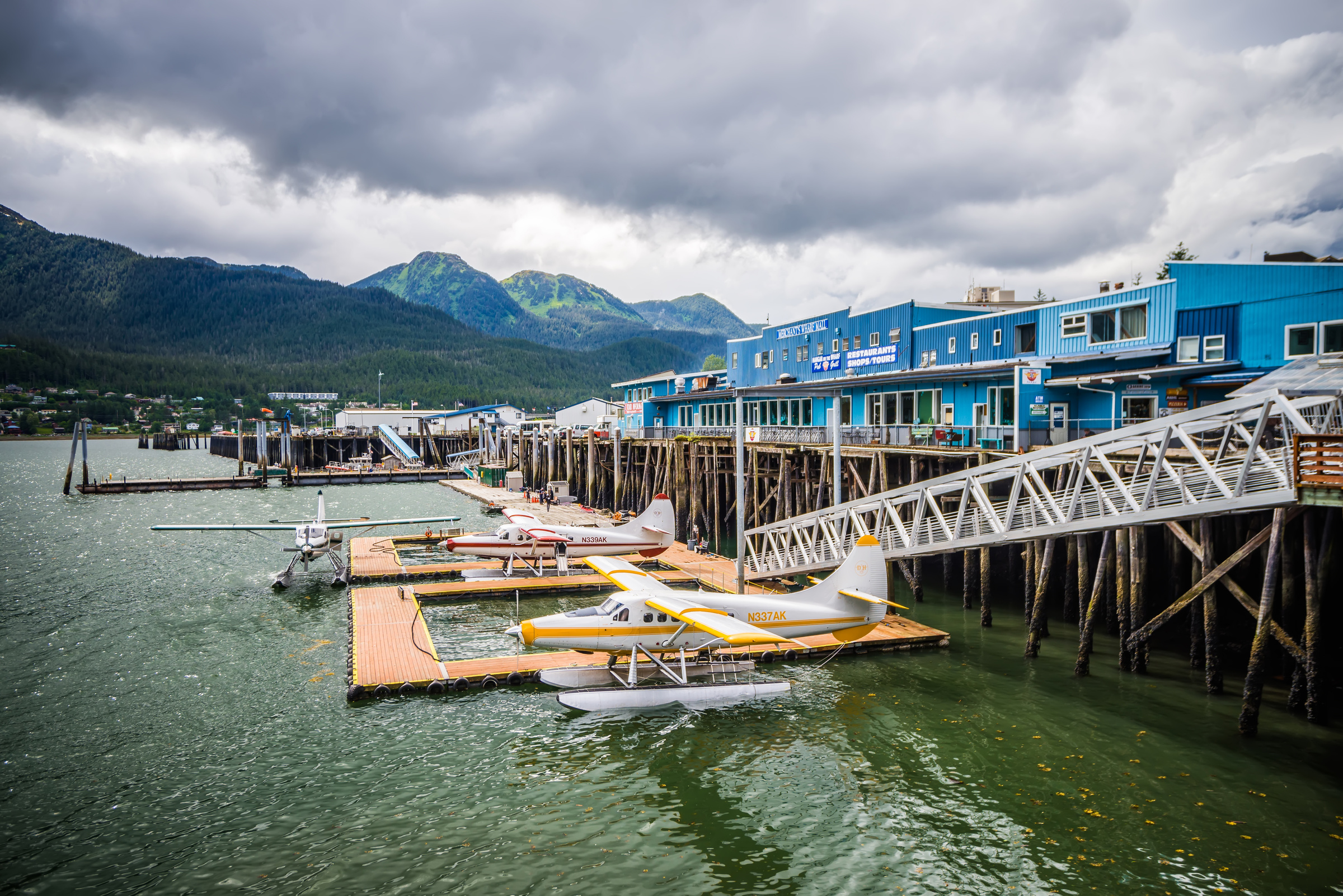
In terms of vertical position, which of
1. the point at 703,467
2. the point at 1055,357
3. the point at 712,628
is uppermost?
the point at 1055,357

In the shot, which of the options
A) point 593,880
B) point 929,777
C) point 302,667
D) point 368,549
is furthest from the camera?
point 368,549

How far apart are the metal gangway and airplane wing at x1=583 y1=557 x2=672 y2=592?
635cm

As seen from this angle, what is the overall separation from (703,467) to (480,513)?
23460mm

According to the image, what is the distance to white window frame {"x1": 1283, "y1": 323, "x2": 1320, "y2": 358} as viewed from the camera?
78.5 feet

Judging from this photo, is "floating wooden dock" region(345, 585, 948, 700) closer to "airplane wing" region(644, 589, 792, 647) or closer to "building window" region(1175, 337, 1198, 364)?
"airplane wing" region(644, 589, 792, 647)

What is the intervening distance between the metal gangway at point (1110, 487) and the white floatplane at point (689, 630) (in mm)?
2159

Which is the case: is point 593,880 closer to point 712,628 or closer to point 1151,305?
point 712,628

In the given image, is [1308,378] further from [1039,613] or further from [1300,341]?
[1300,341]

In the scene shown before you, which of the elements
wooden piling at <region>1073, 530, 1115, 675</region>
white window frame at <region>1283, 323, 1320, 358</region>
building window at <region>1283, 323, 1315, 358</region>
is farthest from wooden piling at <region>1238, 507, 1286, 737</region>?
building window at <region>1283, 323, 1315, 358</region>

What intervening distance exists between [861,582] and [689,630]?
16.8 ft

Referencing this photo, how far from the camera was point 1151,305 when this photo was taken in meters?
28.5

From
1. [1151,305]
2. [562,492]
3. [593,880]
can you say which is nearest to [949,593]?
[1151,305]

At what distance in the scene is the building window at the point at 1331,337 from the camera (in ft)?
76.6

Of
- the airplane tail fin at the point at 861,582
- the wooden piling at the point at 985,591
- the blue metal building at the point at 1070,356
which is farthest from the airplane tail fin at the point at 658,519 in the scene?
the wooden piling at the point at 985,591
